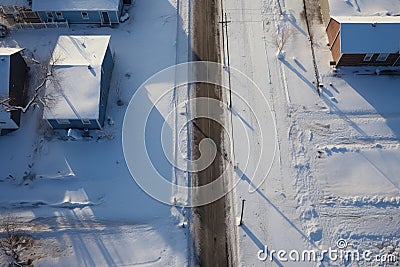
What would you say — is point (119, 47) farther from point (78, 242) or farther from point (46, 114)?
point (78, 242)

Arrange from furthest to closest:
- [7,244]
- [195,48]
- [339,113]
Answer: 1. [195,48]
2. [339,113]
3. [7,244]

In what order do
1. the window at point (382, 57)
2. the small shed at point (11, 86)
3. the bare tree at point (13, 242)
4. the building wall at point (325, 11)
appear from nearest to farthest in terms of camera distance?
1. the bare tree at point (13, 242)
2. the small shed at point (11, 86)
3. the window at point (382, 57)
4. the building wall at point (325, 11)

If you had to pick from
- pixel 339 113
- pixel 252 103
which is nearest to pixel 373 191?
pixel 339 113

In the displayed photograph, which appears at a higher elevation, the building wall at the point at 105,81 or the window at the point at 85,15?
the window at the point at 85,15

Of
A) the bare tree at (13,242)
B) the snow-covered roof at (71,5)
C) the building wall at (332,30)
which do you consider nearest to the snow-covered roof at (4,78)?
the snow-covered roof at (71,5)

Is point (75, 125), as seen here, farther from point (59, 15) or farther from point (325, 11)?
point (325, 11)

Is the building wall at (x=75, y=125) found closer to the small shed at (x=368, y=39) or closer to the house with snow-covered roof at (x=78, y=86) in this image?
the house with snow-covered roof at (x=78, y=86)

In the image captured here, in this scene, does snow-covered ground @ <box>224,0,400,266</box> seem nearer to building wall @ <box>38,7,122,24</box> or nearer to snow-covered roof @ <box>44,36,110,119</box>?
building wall @ <box>38,7,122,24</box>

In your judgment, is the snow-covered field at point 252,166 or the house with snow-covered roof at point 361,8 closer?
the snow-covered field at point 252,166
